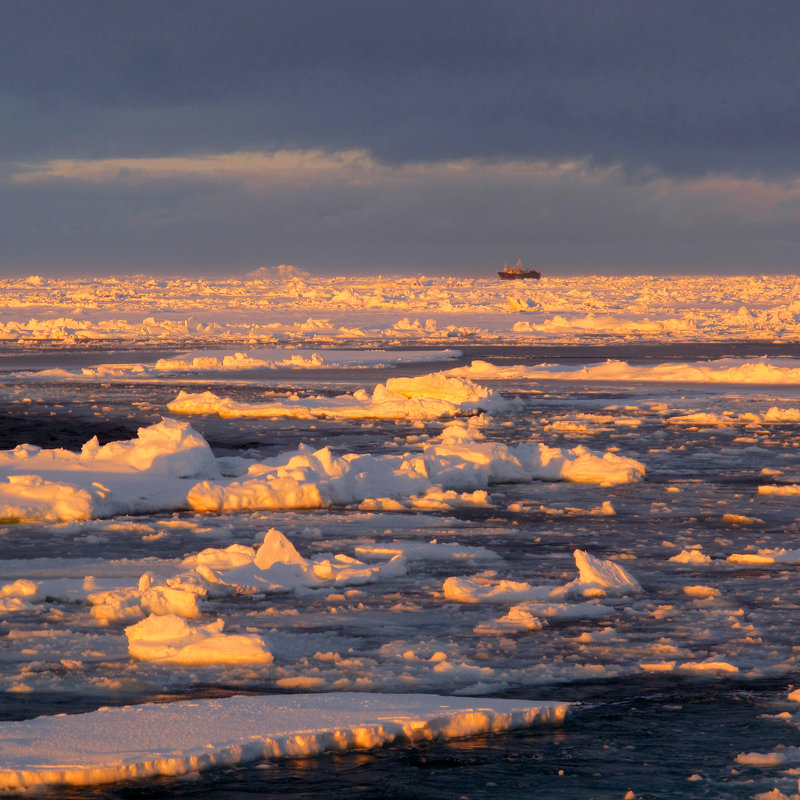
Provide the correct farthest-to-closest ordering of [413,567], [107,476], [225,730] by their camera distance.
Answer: [107,476], [413,567], [225,730]

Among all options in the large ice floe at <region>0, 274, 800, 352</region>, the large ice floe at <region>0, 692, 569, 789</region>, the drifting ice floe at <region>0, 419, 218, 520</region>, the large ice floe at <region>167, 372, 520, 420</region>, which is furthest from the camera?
the large ice floe at <region>0, 274, 800, 352</region>

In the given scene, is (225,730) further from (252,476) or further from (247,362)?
(247,362)

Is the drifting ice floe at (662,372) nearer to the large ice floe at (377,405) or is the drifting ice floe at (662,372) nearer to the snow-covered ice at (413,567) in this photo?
the snow-covered ice at (413,567)

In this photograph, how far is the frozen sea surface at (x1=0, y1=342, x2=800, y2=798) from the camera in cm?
524

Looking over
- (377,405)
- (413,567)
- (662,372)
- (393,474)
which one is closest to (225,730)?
(413,567)

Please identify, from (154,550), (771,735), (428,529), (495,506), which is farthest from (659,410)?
(771,735)

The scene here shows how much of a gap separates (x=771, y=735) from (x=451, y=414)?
15.8 metres

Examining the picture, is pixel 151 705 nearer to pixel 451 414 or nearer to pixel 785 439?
pixel 785 439

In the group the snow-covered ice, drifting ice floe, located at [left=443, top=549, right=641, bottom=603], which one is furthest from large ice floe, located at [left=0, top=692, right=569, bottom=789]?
drifting ice floe, located at [left=443, top=549, right=641, bottom=603]

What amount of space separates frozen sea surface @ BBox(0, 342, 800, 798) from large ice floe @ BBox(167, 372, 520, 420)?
247 inches

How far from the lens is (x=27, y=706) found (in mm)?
6016

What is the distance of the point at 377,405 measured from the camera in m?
A: 20.8

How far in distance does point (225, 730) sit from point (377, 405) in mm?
15413

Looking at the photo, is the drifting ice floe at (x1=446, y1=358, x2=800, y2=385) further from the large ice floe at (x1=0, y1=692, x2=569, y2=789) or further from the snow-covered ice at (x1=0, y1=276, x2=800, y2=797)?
the large ice floe at (x1=0, y1=692, x2=569, y2=789)
